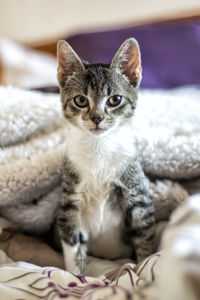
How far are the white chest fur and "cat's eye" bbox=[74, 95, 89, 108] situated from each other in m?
0.09

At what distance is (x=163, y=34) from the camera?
1.87 meters

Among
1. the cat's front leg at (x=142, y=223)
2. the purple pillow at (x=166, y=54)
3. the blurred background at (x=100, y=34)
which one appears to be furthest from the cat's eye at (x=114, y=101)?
the purple pillow at (x=166, y=54)

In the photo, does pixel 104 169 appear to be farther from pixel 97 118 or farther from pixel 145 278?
pixel 145 278

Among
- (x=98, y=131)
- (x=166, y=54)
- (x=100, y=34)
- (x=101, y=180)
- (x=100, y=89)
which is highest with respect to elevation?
(x=100, y=34)

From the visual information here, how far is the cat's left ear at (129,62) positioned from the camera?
90cm

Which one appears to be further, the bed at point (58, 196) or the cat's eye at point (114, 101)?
the cat's eye at point (114, 101)

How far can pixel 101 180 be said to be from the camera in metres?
0.88

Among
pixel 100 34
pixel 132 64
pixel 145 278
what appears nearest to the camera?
pixel 145 278

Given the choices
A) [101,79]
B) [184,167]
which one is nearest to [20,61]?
[101,79]

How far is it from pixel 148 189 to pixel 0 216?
0.49m

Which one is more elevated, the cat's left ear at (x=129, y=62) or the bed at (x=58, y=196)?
the cat's left ear at (x=129, y=62)

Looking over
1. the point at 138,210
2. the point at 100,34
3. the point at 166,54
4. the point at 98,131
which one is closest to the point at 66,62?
the point at 98,131

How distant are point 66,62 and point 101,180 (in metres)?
0.39

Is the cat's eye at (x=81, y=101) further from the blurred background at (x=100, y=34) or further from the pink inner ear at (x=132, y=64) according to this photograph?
the blurred background at (x=100, y=34)
